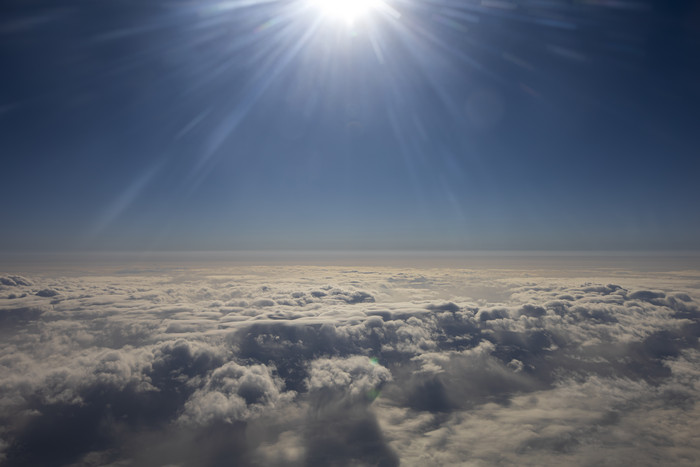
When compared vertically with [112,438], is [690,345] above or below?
above

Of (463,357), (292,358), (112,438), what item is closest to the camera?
(112,438)

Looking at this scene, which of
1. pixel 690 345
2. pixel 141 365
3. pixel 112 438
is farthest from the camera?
pixel 690 345

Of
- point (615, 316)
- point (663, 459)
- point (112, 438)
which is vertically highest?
point (615, 316)

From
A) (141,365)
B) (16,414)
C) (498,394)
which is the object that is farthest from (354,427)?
(16,414)

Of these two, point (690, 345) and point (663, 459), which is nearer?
point (663, 459)

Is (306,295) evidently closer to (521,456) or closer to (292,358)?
(292,358)

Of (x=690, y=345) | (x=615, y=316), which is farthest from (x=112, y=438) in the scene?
(x=690, y=345)

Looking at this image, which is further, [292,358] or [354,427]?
[292,358]

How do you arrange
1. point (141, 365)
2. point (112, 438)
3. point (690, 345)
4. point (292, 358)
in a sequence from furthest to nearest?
point (690, 345)
point (292, 358)
point (141, 365)
point (112, 438)

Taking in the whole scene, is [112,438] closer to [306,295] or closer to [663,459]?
[306,295]
